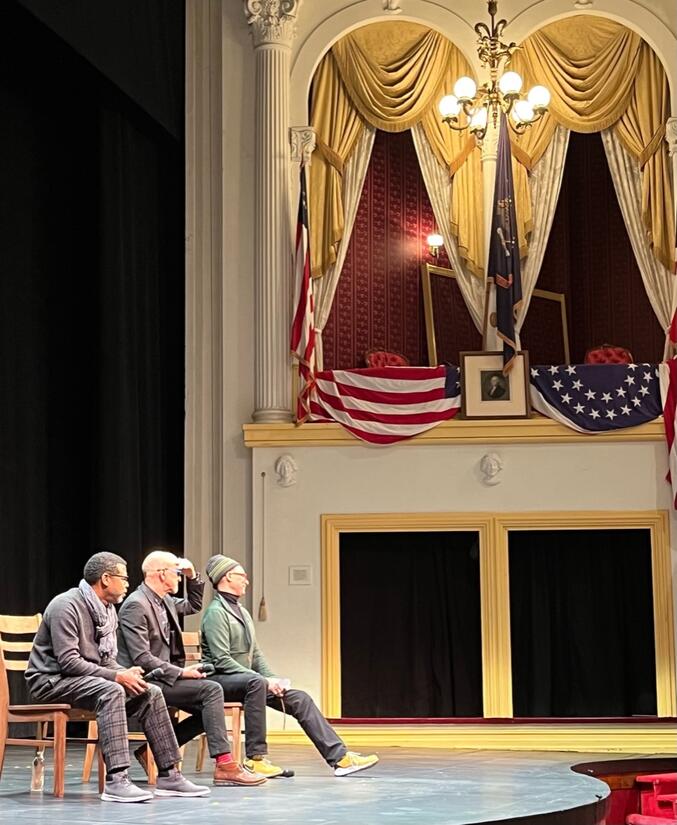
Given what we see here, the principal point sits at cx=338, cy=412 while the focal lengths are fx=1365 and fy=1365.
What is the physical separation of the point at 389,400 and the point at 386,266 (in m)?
1.60

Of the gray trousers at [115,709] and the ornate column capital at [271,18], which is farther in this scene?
the ornate column capital at [271,18]

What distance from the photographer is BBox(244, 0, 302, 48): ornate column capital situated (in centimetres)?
1087

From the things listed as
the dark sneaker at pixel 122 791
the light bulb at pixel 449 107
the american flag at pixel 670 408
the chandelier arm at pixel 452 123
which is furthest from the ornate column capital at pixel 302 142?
the dark sneaker at pixel 122 791

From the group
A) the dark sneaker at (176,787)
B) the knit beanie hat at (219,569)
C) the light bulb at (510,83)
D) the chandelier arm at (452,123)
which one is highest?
the light bulb at (510,83)

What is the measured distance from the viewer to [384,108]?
36.7 ft

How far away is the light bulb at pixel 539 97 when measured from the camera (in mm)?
10078

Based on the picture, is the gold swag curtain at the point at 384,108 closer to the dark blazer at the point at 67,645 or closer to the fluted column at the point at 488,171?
the fluted column at the point at 488,171

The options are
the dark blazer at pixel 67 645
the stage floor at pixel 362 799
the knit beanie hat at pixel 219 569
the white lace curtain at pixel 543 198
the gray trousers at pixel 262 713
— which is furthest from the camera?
the white lace curtain at pixel 543 198

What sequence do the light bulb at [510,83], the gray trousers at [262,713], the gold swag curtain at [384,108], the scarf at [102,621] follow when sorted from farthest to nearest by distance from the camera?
1. the gold swag curtain at [384,108]
2. the light bulb at [510,83]
3. the gray trousers at [262,713]
4. the scarf at [102,621]

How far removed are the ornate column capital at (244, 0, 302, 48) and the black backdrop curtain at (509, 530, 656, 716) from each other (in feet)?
14.3

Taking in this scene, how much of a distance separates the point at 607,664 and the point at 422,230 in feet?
12.7

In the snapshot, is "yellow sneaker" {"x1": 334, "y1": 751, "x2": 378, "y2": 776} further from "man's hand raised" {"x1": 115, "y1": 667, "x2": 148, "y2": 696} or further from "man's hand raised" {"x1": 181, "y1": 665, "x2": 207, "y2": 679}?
"man's hand raised" {"x1": 115, "y1": 667, "x2": 148, "y2": 696}

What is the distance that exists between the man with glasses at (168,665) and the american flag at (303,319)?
3.83m

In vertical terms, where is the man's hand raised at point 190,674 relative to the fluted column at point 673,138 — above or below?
below
